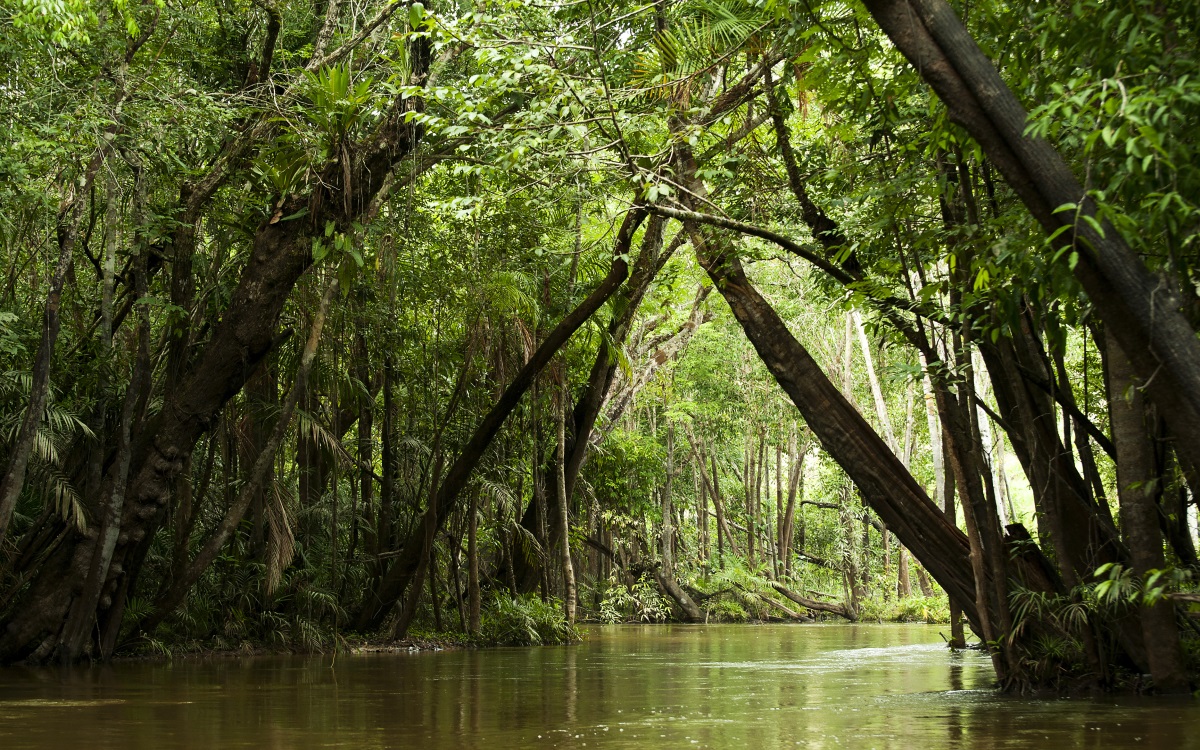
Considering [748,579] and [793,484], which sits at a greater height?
[793,484]

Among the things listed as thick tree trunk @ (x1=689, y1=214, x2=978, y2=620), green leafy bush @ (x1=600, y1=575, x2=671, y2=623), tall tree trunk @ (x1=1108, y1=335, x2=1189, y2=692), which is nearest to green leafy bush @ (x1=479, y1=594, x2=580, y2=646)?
thick tree trunk @ (x1=689, y1=214, x2=978, y2=620)

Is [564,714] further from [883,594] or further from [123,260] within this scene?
[883,594]

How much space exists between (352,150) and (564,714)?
668 cm

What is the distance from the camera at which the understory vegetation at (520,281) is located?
4.91m

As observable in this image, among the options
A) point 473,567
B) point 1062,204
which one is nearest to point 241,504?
point 473,567

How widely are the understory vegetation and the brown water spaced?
97 cm

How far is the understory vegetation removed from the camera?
491cm

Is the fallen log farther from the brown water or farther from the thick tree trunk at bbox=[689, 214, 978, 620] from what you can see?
the thick tree trunk at bbox=[689, 214, 978, 620]

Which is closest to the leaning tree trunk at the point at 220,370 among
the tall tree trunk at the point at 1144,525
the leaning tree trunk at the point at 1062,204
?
the leaning tree trunk at the point at 1062,204

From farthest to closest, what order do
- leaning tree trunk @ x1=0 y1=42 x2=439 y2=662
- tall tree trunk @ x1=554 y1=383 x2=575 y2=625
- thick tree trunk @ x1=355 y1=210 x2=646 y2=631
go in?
tall tree trunk @ x1=554 y1=383 x2=575 y2=625
thick tree trunk @ x1=355 y1=210 x2=646 y2=631
leaning tree trunk @ x1=0 y1=42 x2=439 y2=662

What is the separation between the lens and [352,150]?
10.5 metres

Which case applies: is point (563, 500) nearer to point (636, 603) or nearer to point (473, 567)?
point (473, 567)

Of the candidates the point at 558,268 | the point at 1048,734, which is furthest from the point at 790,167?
the point at 558,268

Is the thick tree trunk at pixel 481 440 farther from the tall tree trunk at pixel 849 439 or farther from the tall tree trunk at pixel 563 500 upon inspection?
the tall tree trunk at pixel 849 439
